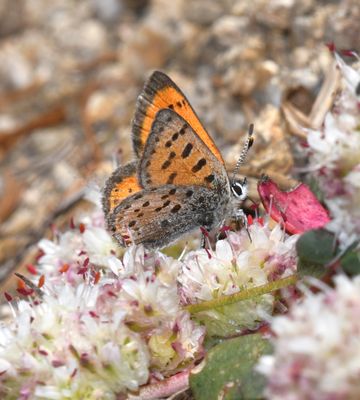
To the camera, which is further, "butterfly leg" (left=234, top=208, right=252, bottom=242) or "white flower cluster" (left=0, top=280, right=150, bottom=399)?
"butterfly leg" (left=234, top=208, right=252, bottom=242)

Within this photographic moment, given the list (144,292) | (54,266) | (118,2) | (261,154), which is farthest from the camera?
(118,2)

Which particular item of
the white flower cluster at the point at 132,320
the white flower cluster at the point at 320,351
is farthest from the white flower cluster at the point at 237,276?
the white flower cluster at the point at 320,351

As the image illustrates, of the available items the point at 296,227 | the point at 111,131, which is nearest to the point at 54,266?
the point at 296,227

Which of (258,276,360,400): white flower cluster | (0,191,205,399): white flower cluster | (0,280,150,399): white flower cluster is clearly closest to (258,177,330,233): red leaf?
(0,191,205,399): white flower cluster

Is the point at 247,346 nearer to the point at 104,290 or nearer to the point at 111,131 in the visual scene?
the point at 104,290

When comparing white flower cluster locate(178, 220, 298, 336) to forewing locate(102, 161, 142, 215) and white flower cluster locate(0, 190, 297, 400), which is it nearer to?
→ white flower cluster locate(0, 190, 297, 400)

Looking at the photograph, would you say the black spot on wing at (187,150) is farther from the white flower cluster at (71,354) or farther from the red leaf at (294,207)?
the white flower cluster at (71,354)

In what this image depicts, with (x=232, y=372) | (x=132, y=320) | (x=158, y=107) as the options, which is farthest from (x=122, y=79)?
(x=232, y=372)
